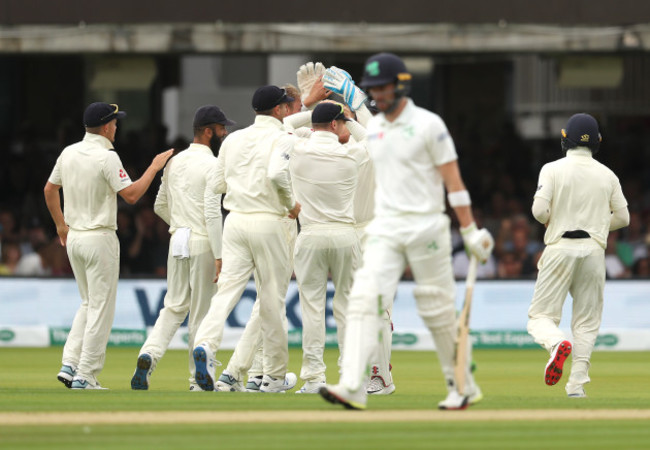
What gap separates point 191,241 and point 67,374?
4.59ft

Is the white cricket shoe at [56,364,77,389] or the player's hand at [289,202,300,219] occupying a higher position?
the player's hand at [289,202,300,219]

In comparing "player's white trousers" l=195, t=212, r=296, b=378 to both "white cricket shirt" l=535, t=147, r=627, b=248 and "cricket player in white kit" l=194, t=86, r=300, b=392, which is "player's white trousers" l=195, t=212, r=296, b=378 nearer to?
"cricket player in white kit" l=194, t=86, r=300, b=392

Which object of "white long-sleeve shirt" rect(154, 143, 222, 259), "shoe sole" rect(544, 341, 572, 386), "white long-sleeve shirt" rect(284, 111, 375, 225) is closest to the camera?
"shoe sole" rect(544, 341, 572, 386)

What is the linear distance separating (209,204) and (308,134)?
1.11m

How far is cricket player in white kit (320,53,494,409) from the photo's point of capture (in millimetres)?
7336

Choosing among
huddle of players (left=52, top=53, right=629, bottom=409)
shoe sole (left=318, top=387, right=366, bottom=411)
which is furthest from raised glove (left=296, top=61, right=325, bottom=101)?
shoe sole (left=318, top=387, right=366, bottom=411)

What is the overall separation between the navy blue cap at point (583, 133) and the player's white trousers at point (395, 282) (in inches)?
113

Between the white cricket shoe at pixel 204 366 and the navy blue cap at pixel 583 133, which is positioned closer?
the white cricket shoe at pixel 204 366

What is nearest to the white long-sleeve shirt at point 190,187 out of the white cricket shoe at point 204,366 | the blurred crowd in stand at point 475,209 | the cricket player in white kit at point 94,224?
the cricket player in white kit at point 94,224

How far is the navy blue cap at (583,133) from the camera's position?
9953 mm

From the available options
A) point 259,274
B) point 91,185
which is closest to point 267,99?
Answer: point 259,274

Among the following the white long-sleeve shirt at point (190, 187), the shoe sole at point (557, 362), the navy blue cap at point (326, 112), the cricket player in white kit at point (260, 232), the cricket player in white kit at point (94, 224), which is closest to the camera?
the cricket player in white kit at point (260, 232)

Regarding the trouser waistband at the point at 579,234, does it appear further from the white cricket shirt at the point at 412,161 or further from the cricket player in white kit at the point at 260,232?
the white cricket shirt at the point at 412,161

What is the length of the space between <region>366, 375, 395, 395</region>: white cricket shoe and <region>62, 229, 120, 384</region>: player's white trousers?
2.07 metres
